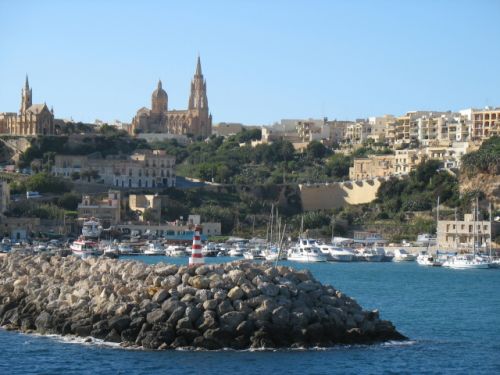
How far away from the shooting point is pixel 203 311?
1040 inches

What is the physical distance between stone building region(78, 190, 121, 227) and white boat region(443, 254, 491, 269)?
20438 mm

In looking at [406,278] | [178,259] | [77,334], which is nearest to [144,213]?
→ [178,259]

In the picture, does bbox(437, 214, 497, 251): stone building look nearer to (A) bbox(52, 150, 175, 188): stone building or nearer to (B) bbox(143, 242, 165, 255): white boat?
(B) bbox(143, 242, 165, 255): white boat

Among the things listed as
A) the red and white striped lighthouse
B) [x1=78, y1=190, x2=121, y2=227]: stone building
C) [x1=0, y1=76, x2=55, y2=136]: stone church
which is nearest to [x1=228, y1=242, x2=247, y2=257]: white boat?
[x1=78, y1=190, x2=121, y2=227]: stone building

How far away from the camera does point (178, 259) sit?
6069cm

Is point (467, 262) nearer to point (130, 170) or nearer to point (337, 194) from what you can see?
point (337, 194)

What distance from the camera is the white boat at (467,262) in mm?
57438

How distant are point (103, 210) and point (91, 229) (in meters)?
3.20


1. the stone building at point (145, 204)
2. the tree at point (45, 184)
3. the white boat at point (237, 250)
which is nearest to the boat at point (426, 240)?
the white boat at point (237, 250)

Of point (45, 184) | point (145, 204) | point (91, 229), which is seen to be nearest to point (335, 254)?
point (91, 229)

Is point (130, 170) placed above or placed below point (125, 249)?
above

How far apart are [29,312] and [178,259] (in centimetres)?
3080

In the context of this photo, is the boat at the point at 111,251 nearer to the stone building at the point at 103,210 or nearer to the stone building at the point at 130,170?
the stone building at the point at 103,210

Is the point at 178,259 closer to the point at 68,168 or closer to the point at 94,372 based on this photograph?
the point at 68,168
